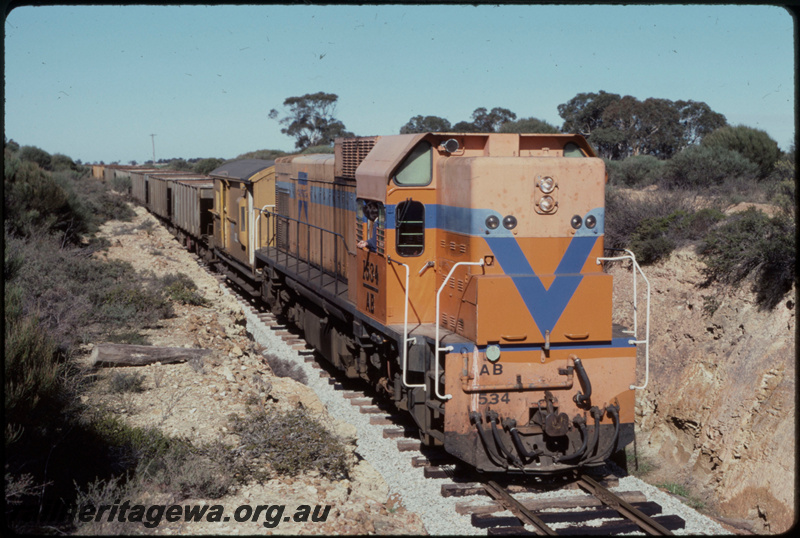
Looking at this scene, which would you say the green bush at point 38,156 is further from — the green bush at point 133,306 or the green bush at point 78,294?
the green bush at point 133,306

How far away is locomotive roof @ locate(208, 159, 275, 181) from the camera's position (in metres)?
18.3

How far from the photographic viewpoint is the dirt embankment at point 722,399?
9.18 m

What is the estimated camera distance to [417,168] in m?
8.83

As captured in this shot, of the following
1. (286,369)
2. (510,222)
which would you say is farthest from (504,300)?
(286,369)

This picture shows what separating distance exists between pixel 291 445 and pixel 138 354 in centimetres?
373

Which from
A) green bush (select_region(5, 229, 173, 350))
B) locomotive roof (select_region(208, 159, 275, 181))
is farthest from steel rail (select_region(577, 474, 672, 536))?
locomotive roof (select_region(208, 159, 275, 181))

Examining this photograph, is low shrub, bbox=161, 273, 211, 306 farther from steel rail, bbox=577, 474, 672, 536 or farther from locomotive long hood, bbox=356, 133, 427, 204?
steel rail, bbox=577, 474, 672, 536

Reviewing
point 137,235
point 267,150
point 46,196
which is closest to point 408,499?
point 46,196

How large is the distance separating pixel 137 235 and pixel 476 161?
2423cm

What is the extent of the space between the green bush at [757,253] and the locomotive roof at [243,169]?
10677 mm

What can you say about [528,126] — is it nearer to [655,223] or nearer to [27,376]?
[655,223]

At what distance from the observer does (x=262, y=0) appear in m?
4.59

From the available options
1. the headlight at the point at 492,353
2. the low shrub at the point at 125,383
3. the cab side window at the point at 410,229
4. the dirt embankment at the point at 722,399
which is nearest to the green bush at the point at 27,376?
the low shrub at the point at 125,383

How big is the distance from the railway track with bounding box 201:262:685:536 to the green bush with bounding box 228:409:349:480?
3.67ft
